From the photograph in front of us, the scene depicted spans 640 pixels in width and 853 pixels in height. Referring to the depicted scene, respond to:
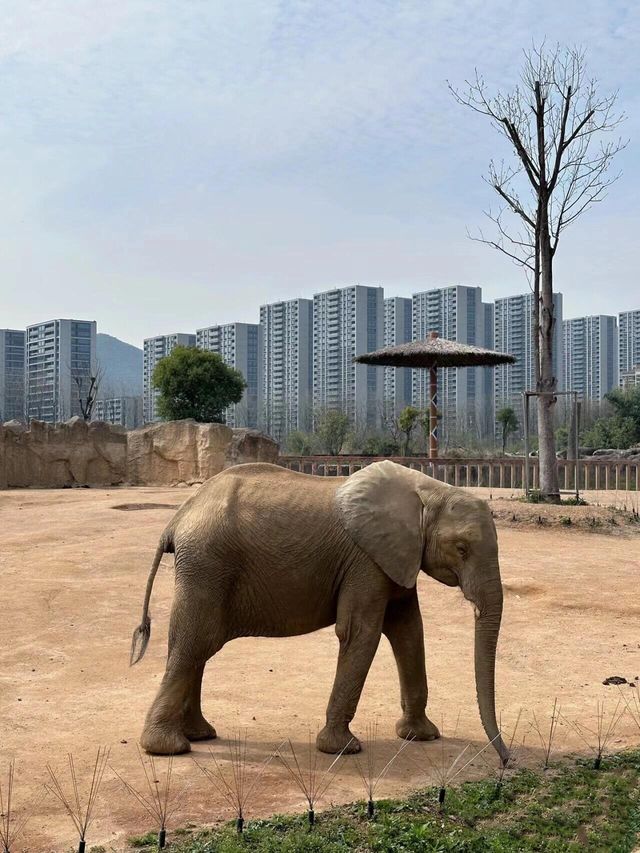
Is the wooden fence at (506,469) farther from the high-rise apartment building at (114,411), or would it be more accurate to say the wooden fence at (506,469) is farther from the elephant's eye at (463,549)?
the high-rise apartment building at (114,411)

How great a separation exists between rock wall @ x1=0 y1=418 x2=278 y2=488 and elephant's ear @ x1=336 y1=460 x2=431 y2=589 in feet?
56.8

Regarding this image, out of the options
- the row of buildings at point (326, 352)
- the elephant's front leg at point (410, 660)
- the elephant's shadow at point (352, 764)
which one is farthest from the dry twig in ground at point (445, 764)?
the row of buildings at point (326, 352)

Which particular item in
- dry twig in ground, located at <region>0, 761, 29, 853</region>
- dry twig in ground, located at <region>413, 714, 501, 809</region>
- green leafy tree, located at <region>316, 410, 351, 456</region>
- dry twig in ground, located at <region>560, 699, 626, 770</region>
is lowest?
dry twig in ground, located at <region>560, 699, 626, 770</region>

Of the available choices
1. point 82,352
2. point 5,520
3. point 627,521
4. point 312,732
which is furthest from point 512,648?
point 82,352

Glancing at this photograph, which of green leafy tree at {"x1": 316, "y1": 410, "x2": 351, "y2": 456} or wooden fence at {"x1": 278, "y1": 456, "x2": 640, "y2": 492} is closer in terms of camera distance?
wooden fence at {"x1": 278, "y1": 456, "x2": 640, "y2": 492}

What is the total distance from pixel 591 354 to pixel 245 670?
91.8 m

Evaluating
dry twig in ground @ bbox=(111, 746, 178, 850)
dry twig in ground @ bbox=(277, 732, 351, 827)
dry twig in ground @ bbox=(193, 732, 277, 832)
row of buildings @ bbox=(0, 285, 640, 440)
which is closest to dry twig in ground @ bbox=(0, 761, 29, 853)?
dry twig in ground @ bbox=(111, 746, 178, 850)

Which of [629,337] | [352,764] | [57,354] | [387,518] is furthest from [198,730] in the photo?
[629,337]

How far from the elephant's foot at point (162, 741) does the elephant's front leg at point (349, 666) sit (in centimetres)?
86

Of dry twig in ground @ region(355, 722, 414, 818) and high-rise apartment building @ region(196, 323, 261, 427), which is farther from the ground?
high-rise apartment building @ region(196, 323, 261, 427)

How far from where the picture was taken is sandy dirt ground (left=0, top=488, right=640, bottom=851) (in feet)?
16.6

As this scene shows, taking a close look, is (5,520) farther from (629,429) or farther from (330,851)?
(629,429)

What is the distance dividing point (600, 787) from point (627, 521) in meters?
12.2

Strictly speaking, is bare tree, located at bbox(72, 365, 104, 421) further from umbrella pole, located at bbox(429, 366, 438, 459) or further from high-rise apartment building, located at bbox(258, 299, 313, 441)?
high-rise apartment building, located at bbox(258, 299, 313, 441)
